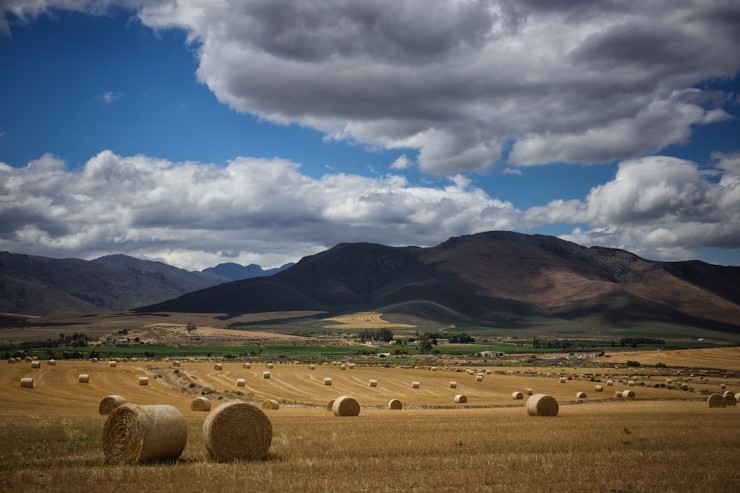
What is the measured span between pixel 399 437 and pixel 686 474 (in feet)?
30.5

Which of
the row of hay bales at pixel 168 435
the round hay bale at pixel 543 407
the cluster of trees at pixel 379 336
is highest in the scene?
the row of hay bales at pixel 168 435

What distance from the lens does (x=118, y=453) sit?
16625 mm

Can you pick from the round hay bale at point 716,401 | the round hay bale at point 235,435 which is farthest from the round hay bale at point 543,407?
the round hay bale at point 235,435

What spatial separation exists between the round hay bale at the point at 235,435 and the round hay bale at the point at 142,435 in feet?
3.32

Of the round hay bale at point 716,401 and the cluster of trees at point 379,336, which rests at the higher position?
the round hay bale at point 716,401

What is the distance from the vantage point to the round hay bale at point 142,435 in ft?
53.8

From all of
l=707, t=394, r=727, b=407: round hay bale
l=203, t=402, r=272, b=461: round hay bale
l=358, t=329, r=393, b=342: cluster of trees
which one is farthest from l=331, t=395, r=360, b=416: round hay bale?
l=358, t=329, r=393, b=342: cluster of trees

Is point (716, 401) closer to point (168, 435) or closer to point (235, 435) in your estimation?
point (235, 435)

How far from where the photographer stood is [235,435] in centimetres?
1803

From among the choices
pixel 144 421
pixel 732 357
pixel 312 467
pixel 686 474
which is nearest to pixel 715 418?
pixel 686 474

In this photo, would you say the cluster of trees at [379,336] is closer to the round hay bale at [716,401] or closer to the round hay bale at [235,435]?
the round hay bale at [716,401]

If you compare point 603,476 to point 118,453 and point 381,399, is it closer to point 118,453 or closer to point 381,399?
point 118,453

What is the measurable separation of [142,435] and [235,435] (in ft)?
8.72

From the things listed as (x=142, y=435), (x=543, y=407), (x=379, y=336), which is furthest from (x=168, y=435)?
(x=379, y=336)
